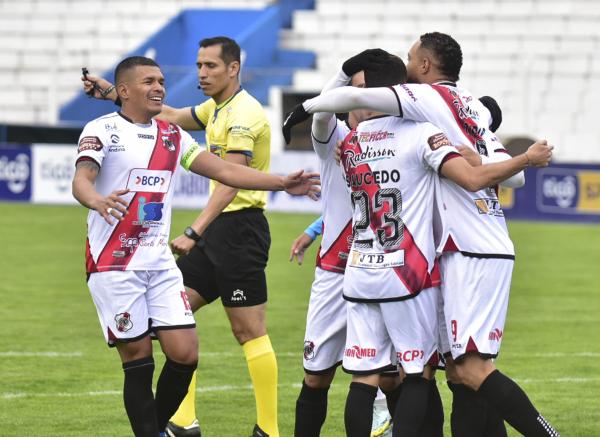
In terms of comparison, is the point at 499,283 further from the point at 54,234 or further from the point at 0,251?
the point at 54,234

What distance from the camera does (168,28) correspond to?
3241cm

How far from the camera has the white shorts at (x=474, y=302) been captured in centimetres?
644

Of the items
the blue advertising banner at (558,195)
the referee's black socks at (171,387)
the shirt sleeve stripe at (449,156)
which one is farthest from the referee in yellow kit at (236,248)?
the blue advertising banner at (558,195)

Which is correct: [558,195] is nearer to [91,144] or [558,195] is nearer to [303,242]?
[303,242]

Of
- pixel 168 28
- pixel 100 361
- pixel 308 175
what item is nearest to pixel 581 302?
pixel 100 361

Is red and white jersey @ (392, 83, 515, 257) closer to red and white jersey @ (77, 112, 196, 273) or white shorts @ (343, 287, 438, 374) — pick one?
white shorts @ (343, 287, 438, 374)

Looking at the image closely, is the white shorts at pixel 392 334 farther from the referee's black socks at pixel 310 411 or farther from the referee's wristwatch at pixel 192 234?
the referee's wristwatch at pixel 192 234

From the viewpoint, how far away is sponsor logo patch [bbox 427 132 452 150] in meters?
6.29

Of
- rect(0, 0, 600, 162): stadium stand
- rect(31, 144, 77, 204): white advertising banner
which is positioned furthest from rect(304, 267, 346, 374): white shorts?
rect(0, 0, 600, 162): stadium stand

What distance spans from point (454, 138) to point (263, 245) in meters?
2.17

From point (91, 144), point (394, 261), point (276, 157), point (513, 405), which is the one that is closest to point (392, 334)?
point (394, 261)

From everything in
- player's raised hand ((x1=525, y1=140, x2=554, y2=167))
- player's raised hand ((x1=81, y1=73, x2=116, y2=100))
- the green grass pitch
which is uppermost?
player's raised hand ((x1=81, y1=73, x2=116, y2=100))

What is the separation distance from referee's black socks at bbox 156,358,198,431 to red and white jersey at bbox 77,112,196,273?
0.59m

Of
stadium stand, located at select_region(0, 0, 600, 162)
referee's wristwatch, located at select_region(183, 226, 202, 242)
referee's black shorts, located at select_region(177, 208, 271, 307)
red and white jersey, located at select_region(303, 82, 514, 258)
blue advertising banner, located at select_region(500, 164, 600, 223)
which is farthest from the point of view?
stadium stand, located at select_region(0, 0, 600, 162)
